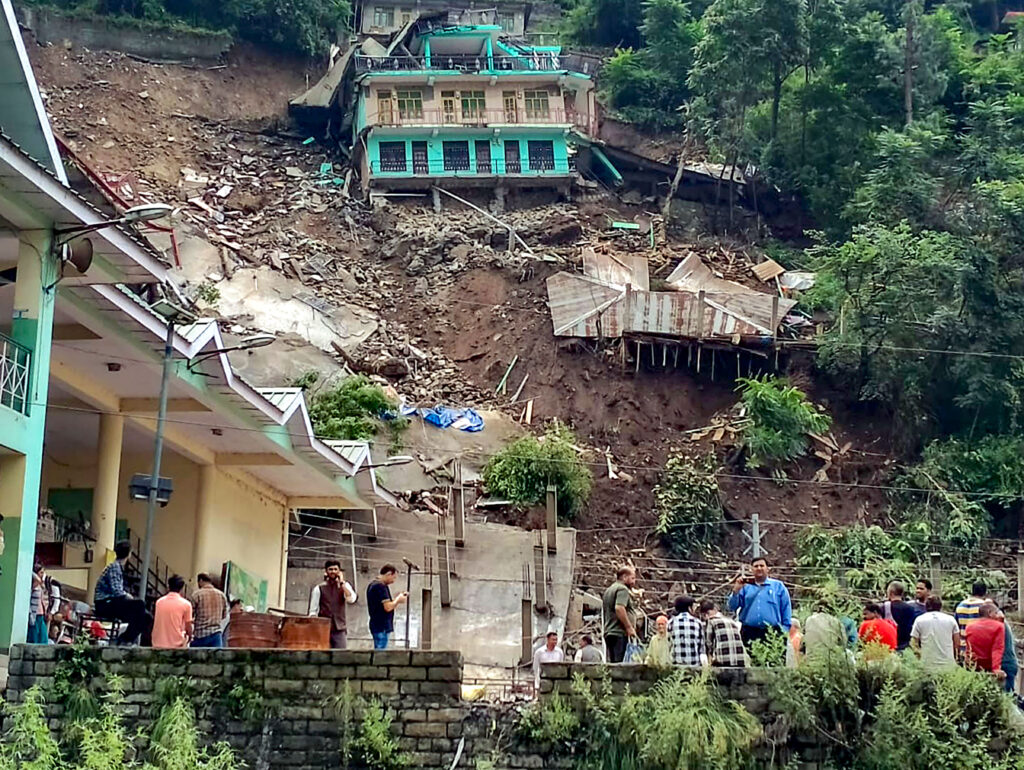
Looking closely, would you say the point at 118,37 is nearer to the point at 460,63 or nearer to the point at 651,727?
the point at 460,63

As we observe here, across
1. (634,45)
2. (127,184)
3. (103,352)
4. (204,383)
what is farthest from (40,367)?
(634,45)

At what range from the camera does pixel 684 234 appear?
1752 inches

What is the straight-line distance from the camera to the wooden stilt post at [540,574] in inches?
1017

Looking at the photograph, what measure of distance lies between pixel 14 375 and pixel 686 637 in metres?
6.72

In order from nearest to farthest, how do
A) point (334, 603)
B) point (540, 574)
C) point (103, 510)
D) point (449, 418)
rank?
point (334, 603)
point (103, 510)
point (540, 574)
point (449, 418)

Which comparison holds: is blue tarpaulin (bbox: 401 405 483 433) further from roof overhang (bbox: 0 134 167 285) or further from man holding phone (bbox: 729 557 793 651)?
man holding phone (bbox: 729 557 793 651)

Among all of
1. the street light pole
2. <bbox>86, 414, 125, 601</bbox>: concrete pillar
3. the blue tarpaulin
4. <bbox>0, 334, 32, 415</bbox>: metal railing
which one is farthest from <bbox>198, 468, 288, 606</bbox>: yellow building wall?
the blue tarpaulin

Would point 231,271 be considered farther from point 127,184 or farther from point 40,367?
point 40,367

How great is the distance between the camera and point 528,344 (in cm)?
3838

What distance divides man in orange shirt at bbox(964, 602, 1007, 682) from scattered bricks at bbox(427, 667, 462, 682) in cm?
445

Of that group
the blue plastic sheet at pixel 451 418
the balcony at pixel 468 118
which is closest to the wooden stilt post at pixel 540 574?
the blue plastic sheet at pixel 451 418

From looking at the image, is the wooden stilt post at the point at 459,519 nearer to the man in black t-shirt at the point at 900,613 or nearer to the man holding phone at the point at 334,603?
the man holding phone at the point at 334,603

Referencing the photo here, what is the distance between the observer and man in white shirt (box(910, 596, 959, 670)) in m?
12.8

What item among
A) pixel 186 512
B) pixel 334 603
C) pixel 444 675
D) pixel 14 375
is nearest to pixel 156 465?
pixel 14 375
